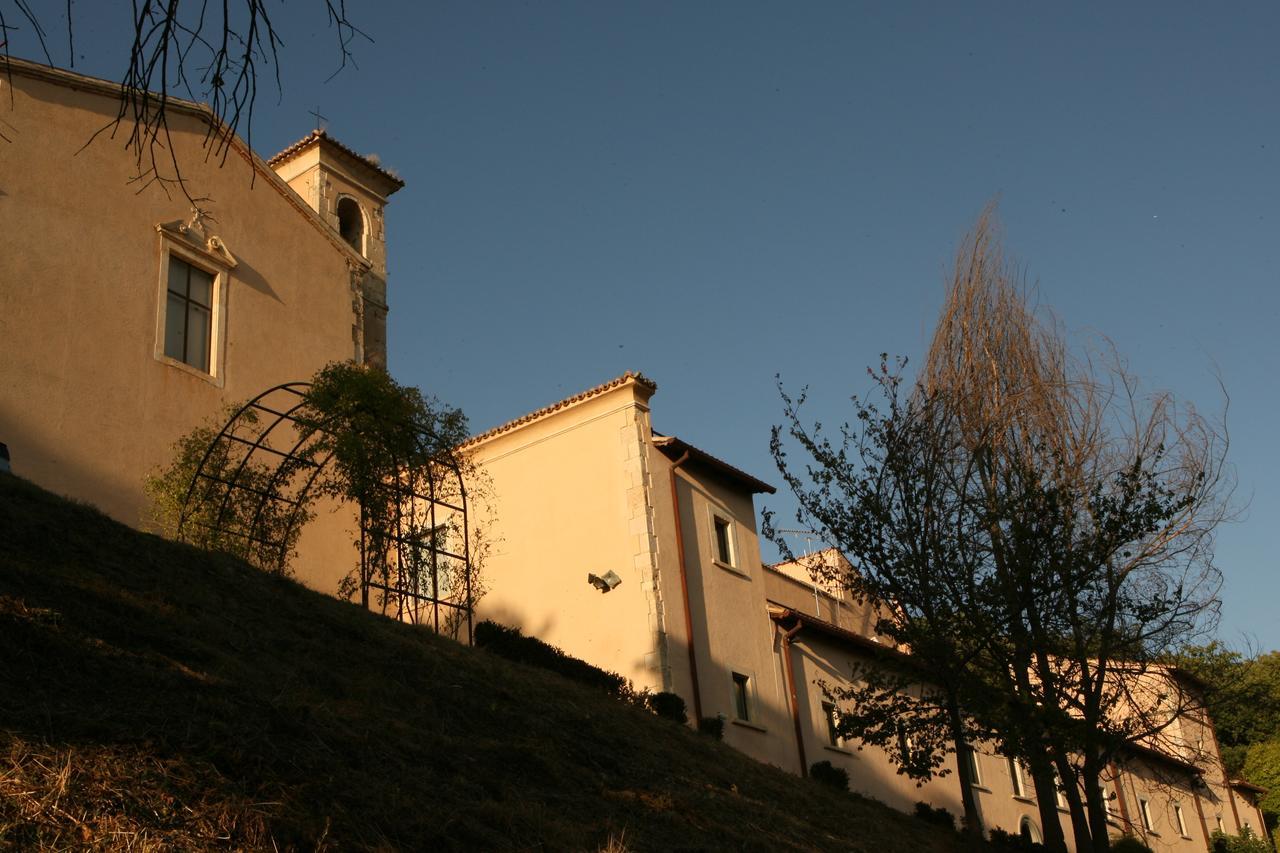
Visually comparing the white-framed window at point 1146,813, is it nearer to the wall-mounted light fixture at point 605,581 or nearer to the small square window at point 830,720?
the small square window at point 830,720

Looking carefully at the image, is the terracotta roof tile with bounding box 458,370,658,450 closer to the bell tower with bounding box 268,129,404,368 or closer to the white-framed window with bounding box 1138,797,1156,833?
the bell tower with bounding box 268,129,404,368

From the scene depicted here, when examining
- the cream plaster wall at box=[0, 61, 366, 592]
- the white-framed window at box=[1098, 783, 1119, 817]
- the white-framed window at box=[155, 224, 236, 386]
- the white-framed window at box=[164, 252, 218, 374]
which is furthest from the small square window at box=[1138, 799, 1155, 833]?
the white-framed window at box=[164, 252, 218, 374]

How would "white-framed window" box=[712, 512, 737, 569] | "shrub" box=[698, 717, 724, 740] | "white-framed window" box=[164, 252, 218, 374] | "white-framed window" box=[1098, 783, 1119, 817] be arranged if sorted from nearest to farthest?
"white-framed window" box=[1098, 783, 1119, 817]
"white-framed window" box=[164, 252, 218, 374]
"shrub" box=[698, 717, 724, 740]
"white-framed window" box=[712, 512, 737, 569]

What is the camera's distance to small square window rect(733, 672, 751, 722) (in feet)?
73.7

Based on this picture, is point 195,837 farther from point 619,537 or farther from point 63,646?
point 619,537

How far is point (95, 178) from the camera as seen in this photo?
60.3 feet

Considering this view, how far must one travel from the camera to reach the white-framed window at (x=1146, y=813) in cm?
3455

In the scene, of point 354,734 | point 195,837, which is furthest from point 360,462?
point 195,837

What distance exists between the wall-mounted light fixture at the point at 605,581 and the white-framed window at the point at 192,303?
7.37m

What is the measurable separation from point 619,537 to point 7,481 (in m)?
12.3

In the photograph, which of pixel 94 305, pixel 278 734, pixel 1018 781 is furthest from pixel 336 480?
pixel 1018 781

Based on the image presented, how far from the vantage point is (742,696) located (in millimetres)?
22844

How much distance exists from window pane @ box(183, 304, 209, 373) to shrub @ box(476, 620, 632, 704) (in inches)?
246

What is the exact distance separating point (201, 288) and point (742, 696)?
38.6ft
